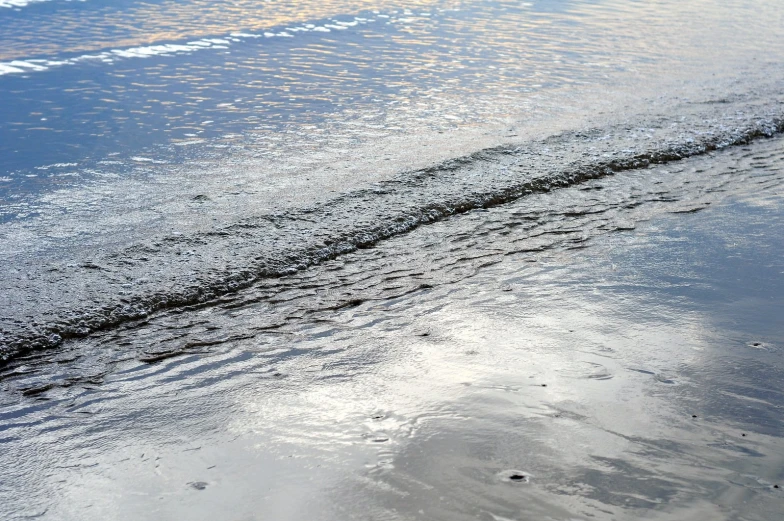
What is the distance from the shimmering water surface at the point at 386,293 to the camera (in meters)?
2.54

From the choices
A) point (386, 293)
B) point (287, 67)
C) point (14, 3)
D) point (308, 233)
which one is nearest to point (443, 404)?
point (386, 293)

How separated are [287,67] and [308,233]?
508cm

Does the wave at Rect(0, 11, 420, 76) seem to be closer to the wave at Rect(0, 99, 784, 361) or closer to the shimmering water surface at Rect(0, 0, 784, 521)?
the shimmering water surface at Rect(0, 0, 784, 521)

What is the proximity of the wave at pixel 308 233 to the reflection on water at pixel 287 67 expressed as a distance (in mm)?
1056

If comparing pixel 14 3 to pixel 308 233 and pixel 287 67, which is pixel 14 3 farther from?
pixel 308 233

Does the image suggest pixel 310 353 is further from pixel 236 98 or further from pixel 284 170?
pixel 236 98

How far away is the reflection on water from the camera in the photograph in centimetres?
674

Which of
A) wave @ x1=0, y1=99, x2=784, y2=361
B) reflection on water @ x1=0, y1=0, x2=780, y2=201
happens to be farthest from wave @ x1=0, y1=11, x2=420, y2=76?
wave @ x1=0, y1=99, x2=784, y2=361

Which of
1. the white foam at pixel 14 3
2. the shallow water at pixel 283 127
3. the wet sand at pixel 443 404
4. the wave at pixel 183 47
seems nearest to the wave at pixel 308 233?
the shallow water at pixel 283 127

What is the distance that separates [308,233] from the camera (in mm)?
4992

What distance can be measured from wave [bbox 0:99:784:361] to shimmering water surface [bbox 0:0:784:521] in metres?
0.02

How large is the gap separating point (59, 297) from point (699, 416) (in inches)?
121

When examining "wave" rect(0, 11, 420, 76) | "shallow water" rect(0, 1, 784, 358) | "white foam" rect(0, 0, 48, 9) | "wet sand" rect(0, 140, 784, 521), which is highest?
"white foam" rect(0, 0, 48, 9)

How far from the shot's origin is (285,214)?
5250 mm
